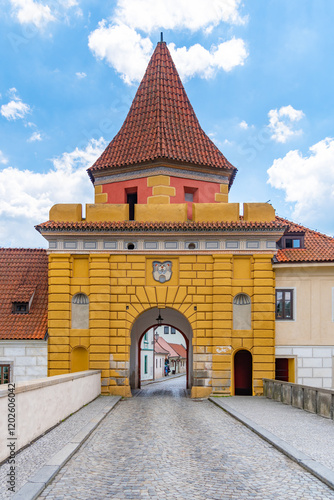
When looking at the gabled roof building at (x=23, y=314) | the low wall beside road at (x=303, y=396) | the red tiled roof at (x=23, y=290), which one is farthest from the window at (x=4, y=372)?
the low wall beside road at (x=303, y=396)

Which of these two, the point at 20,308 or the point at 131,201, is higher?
the point at 131,201

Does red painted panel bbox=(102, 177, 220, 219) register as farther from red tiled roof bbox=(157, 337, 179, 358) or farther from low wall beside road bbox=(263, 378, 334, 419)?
red tiled roof bbox=(157, 337, 179, 358)

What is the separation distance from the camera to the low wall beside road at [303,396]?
14.6 metres

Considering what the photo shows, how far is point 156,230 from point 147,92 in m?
8.82

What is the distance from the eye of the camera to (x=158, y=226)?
72.0 feet

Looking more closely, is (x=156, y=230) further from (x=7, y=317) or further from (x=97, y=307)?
(x=7, y=317)

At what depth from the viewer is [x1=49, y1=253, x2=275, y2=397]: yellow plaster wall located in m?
21.8

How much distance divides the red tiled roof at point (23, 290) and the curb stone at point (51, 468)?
10.5m

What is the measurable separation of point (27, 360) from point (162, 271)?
6.73 meters

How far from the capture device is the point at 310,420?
14125 mm

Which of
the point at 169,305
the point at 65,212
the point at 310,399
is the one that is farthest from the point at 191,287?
the point at 310,399

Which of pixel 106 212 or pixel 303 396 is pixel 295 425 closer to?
pixel 303 396

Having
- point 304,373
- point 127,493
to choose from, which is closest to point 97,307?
point 304,373

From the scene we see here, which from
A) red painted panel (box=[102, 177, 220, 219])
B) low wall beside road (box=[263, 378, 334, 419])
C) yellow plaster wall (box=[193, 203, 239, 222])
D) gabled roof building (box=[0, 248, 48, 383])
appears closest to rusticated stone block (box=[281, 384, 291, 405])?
low wall beside road (box=[263, 378, 334, 419])
